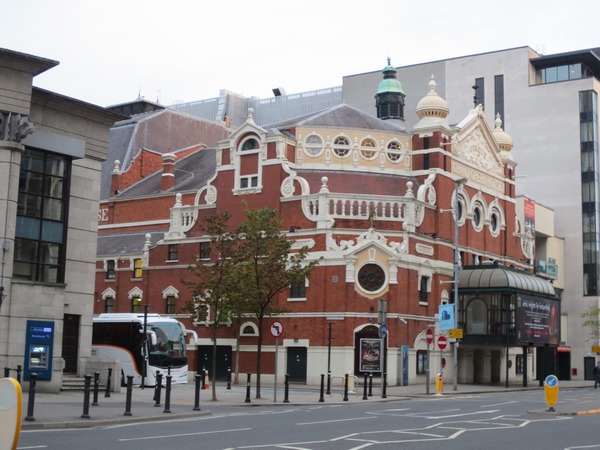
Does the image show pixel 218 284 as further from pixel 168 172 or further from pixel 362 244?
pixel 168 172

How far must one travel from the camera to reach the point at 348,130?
179ft

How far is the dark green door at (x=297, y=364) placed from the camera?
51.0m

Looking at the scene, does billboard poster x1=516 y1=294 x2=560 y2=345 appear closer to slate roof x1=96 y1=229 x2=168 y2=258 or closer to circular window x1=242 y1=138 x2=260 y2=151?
circular window x1=242 y1=138 x2=260 y2=151

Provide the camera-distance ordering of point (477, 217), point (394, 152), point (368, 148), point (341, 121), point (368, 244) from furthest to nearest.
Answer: point (477, 217)
point (341, 121)
point (394, 152)
point (368, 148)
point (368, 244)

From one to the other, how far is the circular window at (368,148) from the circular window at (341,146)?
0.89m

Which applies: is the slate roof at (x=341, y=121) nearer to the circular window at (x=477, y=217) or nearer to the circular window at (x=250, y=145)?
the circular window at (x=250, y=145)


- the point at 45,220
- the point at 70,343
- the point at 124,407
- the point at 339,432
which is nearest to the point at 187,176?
the point at 70,343

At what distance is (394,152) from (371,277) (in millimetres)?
9203

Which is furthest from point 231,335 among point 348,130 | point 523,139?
point 523,139

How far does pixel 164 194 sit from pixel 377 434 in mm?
46138

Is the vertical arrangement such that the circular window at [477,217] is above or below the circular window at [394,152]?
below

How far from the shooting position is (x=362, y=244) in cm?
5050

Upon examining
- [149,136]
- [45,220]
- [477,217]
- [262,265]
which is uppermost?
[149,136]

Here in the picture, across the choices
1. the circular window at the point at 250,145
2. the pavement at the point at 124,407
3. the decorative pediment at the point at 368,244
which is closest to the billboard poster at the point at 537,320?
the decorative pediment at the point at 368,244
